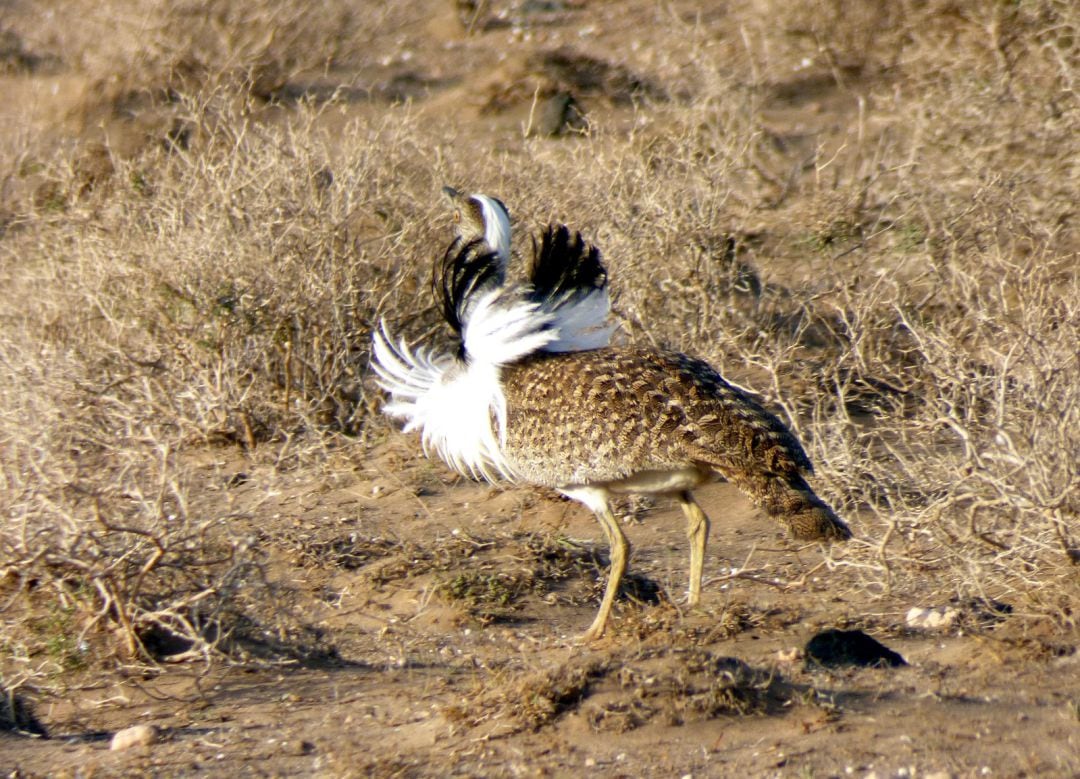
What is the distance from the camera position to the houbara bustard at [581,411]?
14.0 ft

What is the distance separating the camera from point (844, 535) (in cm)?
413

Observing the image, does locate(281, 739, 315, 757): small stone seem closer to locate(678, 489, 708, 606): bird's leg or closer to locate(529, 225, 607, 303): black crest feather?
locate(678, 489, 708, 606): bird's leg

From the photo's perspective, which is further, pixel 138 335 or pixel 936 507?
pixel 138 335

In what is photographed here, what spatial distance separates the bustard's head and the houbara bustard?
4cm

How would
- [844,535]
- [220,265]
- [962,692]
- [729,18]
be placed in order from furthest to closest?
[729,18], [220,265], [844,535], [962,692]

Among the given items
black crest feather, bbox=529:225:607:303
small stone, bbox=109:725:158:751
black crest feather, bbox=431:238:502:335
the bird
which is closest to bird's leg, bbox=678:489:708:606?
the bird

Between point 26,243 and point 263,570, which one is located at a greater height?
point 26,243

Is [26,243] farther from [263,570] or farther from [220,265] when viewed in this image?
[263,570]

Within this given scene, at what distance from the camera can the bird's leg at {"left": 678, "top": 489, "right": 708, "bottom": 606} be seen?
462cm

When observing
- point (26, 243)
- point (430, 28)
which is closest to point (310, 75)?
point (430, 28)

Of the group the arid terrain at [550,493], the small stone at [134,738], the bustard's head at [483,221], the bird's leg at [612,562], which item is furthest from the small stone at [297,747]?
the bustard's head at [483,221]

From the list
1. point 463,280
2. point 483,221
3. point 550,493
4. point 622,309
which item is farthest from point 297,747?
point 622,309

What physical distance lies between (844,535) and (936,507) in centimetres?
34

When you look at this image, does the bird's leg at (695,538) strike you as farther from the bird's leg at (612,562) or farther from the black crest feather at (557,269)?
the black crest feather at (557,269)
